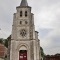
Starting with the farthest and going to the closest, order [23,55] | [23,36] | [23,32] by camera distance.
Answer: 1. [23,32]
2. [23,36]
3. [23,55]

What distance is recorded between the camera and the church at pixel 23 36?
1860 inches

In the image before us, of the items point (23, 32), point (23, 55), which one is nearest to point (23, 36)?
point (23, 32)

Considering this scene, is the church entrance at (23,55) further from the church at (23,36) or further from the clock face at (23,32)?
the clock face at (23,32)

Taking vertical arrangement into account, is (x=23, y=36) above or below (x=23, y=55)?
above

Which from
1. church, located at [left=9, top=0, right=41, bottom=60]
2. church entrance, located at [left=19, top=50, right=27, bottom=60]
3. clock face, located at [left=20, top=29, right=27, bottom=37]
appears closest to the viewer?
church, located at [left=9, top=0, right=41, bottom=60]

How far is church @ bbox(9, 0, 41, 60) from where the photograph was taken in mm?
47234

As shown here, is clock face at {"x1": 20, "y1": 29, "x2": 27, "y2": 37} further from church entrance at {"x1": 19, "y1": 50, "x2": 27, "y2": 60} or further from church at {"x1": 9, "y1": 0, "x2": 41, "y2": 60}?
church entrance at {"x1": 19, "y1": 50, "x2": 27, "y2": 60}

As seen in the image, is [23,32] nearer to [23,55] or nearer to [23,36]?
[23,36]

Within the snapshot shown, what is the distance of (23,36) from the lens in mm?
48438

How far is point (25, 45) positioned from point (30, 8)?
33.0ft

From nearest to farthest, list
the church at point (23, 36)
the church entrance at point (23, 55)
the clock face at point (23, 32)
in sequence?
the church at point (23, 36), the church entrance at point (23, 55), the clock face at point (23, 32)

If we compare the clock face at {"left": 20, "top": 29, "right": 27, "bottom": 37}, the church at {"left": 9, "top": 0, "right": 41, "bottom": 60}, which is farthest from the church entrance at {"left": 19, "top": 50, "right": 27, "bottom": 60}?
the clock face at {"left": 20, "top": 29, "right": 27, "bottom": 37}

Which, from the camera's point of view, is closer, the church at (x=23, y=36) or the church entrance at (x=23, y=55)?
the church at (x=23, y=36)

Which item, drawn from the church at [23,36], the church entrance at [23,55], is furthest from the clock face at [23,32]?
the church entrance at [23,55]
